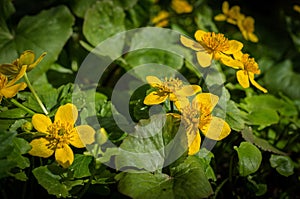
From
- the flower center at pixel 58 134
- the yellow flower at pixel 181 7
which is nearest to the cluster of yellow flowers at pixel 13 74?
the flower center at pixel 58 134

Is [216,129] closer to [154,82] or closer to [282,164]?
[154,82]

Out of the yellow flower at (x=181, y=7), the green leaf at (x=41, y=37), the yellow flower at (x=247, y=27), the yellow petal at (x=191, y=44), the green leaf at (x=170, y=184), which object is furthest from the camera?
the yellow flower at (x=181, y=7)

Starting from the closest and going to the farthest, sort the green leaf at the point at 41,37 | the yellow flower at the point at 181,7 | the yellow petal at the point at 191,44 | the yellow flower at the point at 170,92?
the yellow flower at the point at 170,92 < the yellow petal at the point at 191,44 < the green leaf at the point at 41,37 < the yellow flower at the point at 181,7

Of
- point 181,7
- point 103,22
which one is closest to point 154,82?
point 103,22

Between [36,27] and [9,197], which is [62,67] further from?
[9,197]

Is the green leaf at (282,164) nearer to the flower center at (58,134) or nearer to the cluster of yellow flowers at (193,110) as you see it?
the cluster of yellow flowers at (193,110)

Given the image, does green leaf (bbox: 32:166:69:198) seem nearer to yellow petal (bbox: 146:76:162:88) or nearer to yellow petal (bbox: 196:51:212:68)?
yellow petal (bbox: 146:76:162:88)

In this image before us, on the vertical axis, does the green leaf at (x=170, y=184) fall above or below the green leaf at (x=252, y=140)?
above
